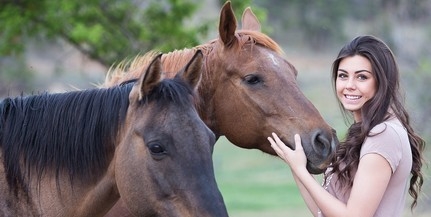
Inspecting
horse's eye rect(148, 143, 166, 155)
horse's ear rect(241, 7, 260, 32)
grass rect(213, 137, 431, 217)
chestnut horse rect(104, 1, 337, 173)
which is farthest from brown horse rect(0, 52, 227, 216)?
grass rect(213, 137, 431, 217)

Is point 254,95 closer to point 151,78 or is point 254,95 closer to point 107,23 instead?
point 151,78

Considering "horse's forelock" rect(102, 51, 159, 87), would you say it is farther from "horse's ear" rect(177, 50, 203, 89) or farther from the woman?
the woman

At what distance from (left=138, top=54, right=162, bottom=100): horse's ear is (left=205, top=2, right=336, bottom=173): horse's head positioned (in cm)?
128

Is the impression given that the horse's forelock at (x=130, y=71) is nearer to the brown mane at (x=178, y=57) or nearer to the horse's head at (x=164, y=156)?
the brown mane at (x=178, y=57)

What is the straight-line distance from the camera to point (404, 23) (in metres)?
37.5

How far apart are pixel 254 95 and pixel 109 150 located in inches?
54.2

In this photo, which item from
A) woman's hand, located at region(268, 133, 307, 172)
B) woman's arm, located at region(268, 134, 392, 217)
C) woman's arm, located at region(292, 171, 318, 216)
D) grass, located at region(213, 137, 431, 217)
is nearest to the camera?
woman's arm, located at region(268, 134, 392, 217)

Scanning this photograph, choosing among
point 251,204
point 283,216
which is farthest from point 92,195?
point 251,204

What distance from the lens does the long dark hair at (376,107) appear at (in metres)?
4.54

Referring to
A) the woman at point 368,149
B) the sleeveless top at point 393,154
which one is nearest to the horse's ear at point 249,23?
the woman at point 368,149

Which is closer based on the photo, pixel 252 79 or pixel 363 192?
pixel 363 192

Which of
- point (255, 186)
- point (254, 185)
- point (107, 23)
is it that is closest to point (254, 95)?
point (107, 23)

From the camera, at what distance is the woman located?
14.3ft

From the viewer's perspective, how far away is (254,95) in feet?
17.9
